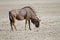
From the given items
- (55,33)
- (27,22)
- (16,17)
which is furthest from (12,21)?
(55,33)

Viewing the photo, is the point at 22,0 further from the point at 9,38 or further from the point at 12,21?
the point at 9,38

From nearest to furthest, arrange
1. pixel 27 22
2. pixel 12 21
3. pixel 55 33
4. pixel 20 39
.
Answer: pixel 20 39
pixel 55 33
pixel 12 21
pixel 27 22

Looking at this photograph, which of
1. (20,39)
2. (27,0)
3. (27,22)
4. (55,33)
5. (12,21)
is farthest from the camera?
(27,0)

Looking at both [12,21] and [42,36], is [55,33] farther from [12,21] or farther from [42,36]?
[12,21]

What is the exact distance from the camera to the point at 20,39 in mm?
12641

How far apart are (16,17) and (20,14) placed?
13.5 inches

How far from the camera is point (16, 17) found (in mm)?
16828

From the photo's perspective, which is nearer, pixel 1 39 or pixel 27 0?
pixel 1 39

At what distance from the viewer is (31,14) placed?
17.3m

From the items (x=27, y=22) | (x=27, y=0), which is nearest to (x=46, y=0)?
(x=27, y=0)

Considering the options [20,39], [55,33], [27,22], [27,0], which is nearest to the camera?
[20,39]

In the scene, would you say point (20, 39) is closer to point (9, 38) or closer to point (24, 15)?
point (9, 38)

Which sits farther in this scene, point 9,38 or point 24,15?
point 24,15

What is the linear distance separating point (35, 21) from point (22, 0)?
73.5ft
